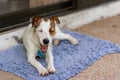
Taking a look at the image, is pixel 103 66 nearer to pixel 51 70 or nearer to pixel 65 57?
pixel 65 57

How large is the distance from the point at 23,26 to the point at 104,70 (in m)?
0.96

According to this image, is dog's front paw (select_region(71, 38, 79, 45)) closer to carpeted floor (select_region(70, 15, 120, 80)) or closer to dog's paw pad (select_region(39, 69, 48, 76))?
carpeted floor (select_region(70, 15, 120, 80))

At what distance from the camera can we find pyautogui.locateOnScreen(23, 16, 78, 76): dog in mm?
1998

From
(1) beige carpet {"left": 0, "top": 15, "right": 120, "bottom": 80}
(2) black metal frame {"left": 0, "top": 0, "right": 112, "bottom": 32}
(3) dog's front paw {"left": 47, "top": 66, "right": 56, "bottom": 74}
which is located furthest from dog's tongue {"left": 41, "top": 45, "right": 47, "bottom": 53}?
(2) black metal frame {"left": 0, "top": 0, "right": 112, "bottom": 32}

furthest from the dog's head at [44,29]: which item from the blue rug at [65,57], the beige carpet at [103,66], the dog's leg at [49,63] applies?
the beige carpet at [103,66]

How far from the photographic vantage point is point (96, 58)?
2295 millimetres

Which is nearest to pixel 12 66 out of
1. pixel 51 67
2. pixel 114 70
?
pixel 51 67

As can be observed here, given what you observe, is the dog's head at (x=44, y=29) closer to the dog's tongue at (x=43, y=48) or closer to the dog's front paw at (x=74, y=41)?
the dog's tongue at (x=43, y=48)

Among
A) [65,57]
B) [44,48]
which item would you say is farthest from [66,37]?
[44,48]

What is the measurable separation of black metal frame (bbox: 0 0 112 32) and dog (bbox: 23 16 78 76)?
260mm

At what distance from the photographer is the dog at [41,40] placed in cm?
200

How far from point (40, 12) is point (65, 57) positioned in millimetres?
738

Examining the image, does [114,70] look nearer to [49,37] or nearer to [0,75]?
[49,37]

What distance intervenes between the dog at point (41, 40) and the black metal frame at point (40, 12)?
0.26m
